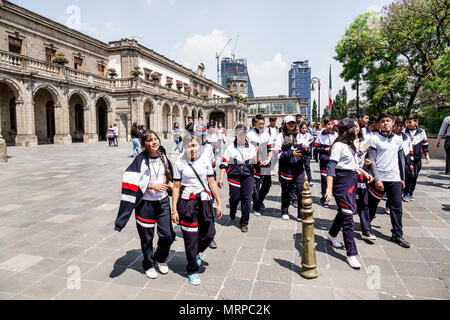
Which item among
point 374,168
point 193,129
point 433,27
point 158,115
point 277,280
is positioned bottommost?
point 277,280

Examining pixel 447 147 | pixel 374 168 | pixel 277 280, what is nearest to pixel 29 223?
pixel 277 280

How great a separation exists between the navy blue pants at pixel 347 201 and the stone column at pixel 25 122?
22.5m

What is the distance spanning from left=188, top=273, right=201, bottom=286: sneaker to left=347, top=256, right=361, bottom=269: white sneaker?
195cm

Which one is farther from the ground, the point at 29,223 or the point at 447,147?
the point at 447,147

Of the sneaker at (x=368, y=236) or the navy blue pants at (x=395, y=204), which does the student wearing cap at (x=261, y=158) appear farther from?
the navy blue pants at (x=395, y=204)

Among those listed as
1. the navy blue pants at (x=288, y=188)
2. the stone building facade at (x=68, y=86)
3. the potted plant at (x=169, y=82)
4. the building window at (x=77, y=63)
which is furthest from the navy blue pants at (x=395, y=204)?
the potted plant at (x=169, y=82)

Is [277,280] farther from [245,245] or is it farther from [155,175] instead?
[155,175]

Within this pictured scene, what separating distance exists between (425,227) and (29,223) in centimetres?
728

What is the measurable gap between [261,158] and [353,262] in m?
3.21

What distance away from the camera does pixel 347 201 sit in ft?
12.7

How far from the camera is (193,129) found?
3.45 metres

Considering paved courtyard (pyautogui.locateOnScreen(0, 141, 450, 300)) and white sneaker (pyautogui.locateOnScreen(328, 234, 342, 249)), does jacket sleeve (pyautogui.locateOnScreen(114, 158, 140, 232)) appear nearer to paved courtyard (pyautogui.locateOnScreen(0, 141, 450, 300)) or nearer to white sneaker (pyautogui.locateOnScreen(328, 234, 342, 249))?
paved courtyard (pyautogui.locateOnScreen(0, 141, 450, 300))

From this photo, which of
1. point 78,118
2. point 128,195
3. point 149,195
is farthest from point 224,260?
point 78,118

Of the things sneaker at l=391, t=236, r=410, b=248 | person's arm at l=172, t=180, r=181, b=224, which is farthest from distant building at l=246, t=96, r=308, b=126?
person's arm at l=172, t=180, r=181, b=224
